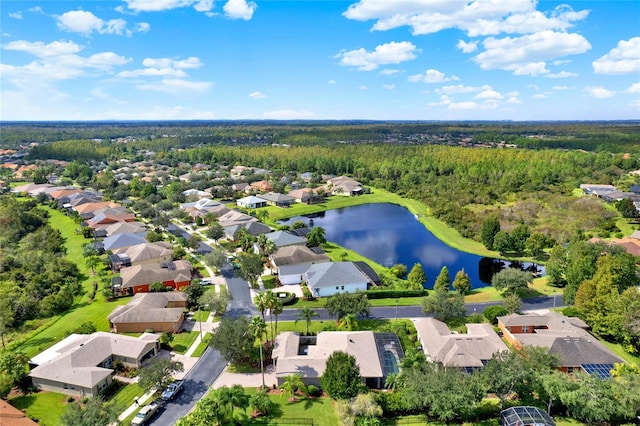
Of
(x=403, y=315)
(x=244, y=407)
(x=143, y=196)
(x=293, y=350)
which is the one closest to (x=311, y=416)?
(x=244, y=407)

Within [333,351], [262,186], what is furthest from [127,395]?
[262,186]

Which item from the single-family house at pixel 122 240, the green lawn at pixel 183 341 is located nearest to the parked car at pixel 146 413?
the green lawn at pixel 183 341

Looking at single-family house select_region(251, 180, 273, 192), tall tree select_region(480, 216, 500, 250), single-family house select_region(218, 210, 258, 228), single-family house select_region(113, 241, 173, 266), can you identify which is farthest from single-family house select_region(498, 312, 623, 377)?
single-family house select_region(251, 180, 273, 192)

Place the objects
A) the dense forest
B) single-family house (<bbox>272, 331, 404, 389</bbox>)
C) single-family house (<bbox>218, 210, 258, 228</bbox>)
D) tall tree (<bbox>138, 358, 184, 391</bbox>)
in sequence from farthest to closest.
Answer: single-family house (<bbox>218, 210, 258, 228</bbox>)
the dense forest
single-family house (<bbox>272, 331, 404, 389</bbox>)
tall tree (<bbox>138, 358, 184, 391</bbox>)

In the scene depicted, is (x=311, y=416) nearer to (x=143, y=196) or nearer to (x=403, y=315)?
(x=403, y=315)

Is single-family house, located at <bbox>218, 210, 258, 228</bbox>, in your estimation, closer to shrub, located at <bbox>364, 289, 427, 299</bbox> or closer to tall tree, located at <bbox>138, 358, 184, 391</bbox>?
shrub, located at <bbox>364, 289, 427, 299</bbox>

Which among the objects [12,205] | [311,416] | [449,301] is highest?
A: [12,205]

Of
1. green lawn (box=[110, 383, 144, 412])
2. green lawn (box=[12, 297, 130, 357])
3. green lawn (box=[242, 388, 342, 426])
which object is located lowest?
green lawn (box=[242, 388, 342, 426])
